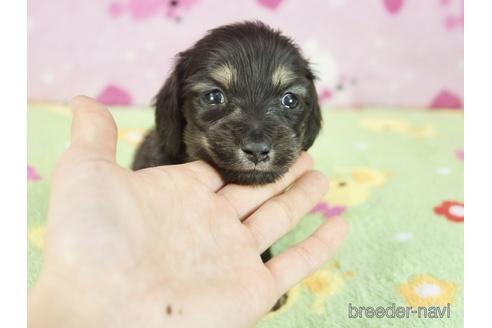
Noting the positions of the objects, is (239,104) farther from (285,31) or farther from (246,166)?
(285,31)

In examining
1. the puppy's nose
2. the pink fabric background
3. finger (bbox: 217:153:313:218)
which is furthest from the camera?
the pink fabric background

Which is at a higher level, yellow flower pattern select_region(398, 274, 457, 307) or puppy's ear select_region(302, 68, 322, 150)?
puppy's ear select_region(302, 68, 322, 150)

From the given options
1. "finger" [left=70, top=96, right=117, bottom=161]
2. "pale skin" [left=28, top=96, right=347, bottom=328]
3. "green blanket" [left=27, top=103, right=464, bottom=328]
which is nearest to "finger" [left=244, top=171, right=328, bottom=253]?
"pale skin" [left=28, top=96, right=347, bottom=328]

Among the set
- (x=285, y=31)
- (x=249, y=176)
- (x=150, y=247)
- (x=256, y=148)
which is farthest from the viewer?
(x=285, y=31)

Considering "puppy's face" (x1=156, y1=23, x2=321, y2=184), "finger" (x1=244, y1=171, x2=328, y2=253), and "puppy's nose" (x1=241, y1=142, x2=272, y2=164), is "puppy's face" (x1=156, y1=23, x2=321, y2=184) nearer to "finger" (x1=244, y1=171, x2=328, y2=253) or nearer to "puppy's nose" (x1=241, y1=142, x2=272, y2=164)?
"puppy's nose" (x1=241, y1=142, x2=272, y2=164)

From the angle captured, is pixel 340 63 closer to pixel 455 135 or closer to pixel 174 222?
pixel 455 135

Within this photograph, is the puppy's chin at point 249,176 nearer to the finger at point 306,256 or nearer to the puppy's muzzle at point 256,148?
the puppy's muzzle at point 256,148

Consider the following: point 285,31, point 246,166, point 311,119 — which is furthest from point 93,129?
point 285,31

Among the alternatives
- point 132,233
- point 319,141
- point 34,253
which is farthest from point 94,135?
point 319,141
